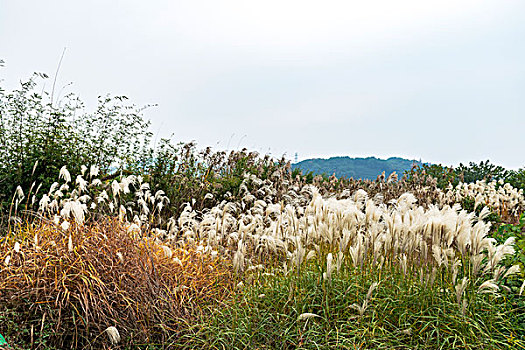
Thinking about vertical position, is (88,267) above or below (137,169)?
below

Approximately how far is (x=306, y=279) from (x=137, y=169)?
5061 mm

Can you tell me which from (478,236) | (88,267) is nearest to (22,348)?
(88,267)

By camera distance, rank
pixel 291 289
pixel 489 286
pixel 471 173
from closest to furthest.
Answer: pixel 489 286 → pixel 291 289 → pixel 471 173

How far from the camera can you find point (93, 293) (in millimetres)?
3254

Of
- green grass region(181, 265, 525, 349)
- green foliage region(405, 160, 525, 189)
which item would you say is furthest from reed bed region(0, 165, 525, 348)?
green foliage region(405, 160, 525, 189)

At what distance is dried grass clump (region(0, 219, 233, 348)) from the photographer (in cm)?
320

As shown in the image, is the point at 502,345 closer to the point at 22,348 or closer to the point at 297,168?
the point at 22,348

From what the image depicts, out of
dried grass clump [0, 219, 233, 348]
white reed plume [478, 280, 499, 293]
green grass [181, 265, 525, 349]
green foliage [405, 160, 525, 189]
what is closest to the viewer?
white reed plume [478, 280, 499, 293]

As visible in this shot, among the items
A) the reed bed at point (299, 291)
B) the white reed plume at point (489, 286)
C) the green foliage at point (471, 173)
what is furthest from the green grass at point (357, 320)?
the green foliage at point (471, 173)

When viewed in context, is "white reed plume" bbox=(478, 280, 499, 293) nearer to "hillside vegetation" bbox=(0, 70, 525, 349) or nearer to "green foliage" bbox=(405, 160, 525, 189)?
"hillside vegetation" bbox=(0, 70, 525, 349)

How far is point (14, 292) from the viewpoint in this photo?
3373mm

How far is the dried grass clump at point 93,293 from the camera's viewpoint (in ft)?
10.5

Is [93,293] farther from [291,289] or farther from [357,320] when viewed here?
[357,320]

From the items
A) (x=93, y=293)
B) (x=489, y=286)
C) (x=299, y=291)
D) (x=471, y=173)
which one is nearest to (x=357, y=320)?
(x=299, y=291)
